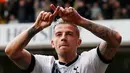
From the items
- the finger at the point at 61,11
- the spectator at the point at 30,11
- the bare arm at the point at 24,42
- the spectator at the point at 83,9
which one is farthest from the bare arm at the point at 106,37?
the spectator at the point at 30,11

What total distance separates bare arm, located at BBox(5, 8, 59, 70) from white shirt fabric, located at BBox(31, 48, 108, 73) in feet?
0.43

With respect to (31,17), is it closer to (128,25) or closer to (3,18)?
(3,18)

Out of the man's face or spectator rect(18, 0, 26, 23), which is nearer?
the man's face

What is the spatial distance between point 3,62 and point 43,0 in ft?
7.17

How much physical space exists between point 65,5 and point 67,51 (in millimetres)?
8382

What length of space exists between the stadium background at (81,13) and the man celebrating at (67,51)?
761 centimetres

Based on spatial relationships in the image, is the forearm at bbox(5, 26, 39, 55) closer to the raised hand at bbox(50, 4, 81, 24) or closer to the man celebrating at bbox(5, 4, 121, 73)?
the man celebrating at bbox(5, 4, 121, 73)

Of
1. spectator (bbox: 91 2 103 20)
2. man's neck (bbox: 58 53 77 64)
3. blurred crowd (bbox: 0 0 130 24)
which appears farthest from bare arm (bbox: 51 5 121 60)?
spectator (bbox: 91 2 103 20)

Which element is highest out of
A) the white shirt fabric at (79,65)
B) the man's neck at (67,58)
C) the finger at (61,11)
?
the finger at (61,11)

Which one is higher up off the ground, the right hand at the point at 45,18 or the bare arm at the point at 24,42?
the right hand at the point at 45,18

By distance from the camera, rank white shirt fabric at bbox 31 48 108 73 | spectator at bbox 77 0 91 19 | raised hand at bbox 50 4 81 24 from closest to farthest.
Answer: raised hand at bbox 50 4 81 24
white shirt fabric at bbox 31 48 108 73
spectator at bbox 77 0 91 19

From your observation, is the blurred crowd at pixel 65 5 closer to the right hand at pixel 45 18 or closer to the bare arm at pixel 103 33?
the bare arm at pixel 103 33

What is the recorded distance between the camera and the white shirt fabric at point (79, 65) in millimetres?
4770

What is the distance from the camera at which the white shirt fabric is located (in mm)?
4770
